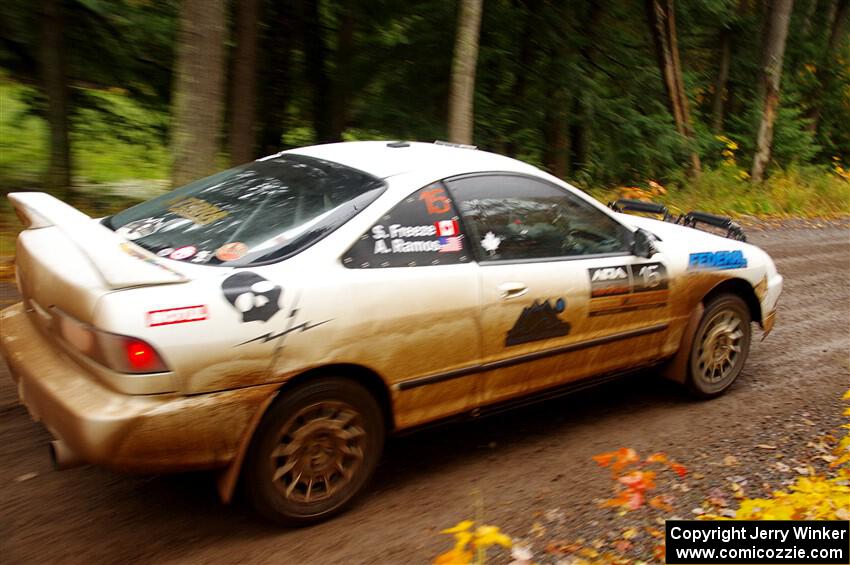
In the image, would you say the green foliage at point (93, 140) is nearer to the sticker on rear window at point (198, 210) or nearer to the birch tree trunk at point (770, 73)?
the sticker on rear window at point (198, 210)

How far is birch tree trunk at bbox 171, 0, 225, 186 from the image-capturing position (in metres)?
6.54

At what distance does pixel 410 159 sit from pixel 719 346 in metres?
2.62

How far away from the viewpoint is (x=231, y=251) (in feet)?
10.3

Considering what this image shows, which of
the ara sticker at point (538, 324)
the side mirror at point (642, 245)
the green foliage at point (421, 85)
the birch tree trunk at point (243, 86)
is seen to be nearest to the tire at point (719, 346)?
the side mirror at point (642, 245)

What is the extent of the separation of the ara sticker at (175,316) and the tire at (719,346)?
130 inches

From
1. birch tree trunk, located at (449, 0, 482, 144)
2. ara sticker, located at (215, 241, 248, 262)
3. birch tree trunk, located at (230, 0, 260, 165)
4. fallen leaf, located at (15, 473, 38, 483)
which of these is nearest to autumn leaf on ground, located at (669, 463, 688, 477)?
ara sticker, located at (215, 241, 248, 262)

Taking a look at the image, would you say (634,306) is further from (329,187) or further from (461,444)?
(329,187)

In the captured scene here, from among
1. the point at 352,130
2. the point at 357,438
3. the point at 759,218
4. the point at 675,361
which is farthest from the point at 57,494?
the point at 759,218

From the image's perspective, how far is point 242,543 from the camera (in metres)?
3.08

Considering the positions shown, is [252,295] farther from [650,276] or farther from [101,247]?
Result: [650,276]

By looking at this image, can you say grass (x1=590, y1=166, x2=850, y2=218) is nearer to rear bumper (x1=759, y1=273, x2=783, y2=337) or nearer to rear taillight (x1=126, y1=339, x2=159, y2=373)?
rear bumper (x1=759, y1=273, x2=783, y2=337)

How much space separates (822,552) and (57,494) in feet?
11.0

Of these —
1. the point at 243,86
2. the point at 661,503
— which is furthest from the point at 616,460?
the point at 243,86

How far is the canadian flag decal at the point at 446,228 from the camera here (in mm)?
3561
